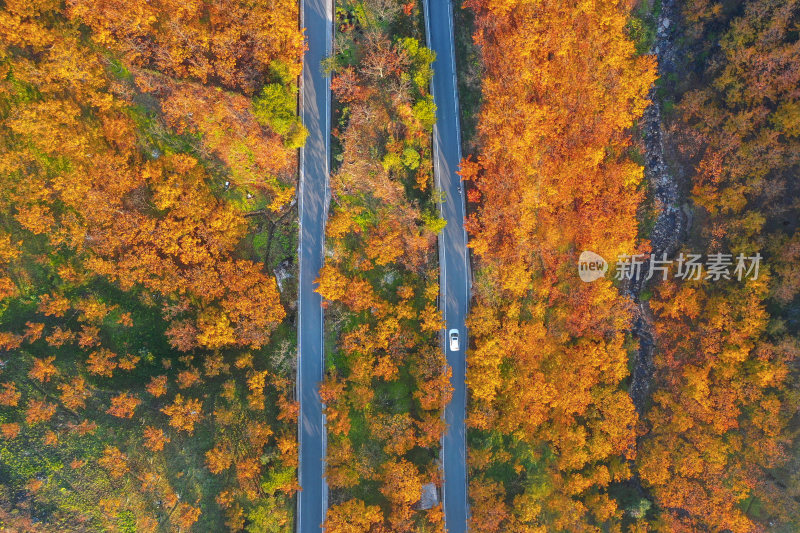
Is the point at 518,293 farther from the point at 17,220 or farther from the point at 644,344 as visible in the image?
the point at 17,220

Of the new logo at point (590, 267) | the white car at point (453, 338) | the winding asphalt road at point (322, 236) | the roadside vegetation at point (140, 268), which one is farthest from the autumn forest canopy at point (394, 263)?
the white car at point (453, 338)

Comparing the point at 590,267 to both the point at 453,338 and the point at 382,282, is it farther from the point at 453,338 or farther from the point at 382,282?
the point at 382,282

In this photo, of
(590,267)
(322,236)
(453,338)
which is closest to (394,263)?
(322,236)

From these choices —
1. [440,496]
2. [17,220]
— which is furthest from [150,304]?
[440,496]

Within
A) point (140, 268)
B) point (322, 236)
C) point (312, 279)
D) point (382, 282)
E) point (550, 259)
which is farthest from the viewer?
point (382, 282)

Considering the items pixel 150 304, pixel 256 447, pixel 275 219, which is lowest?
pixel 256 447

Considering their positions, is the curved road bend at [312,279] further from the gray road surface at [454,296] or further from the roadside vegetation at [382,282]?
the gray road surface at [454,296]
